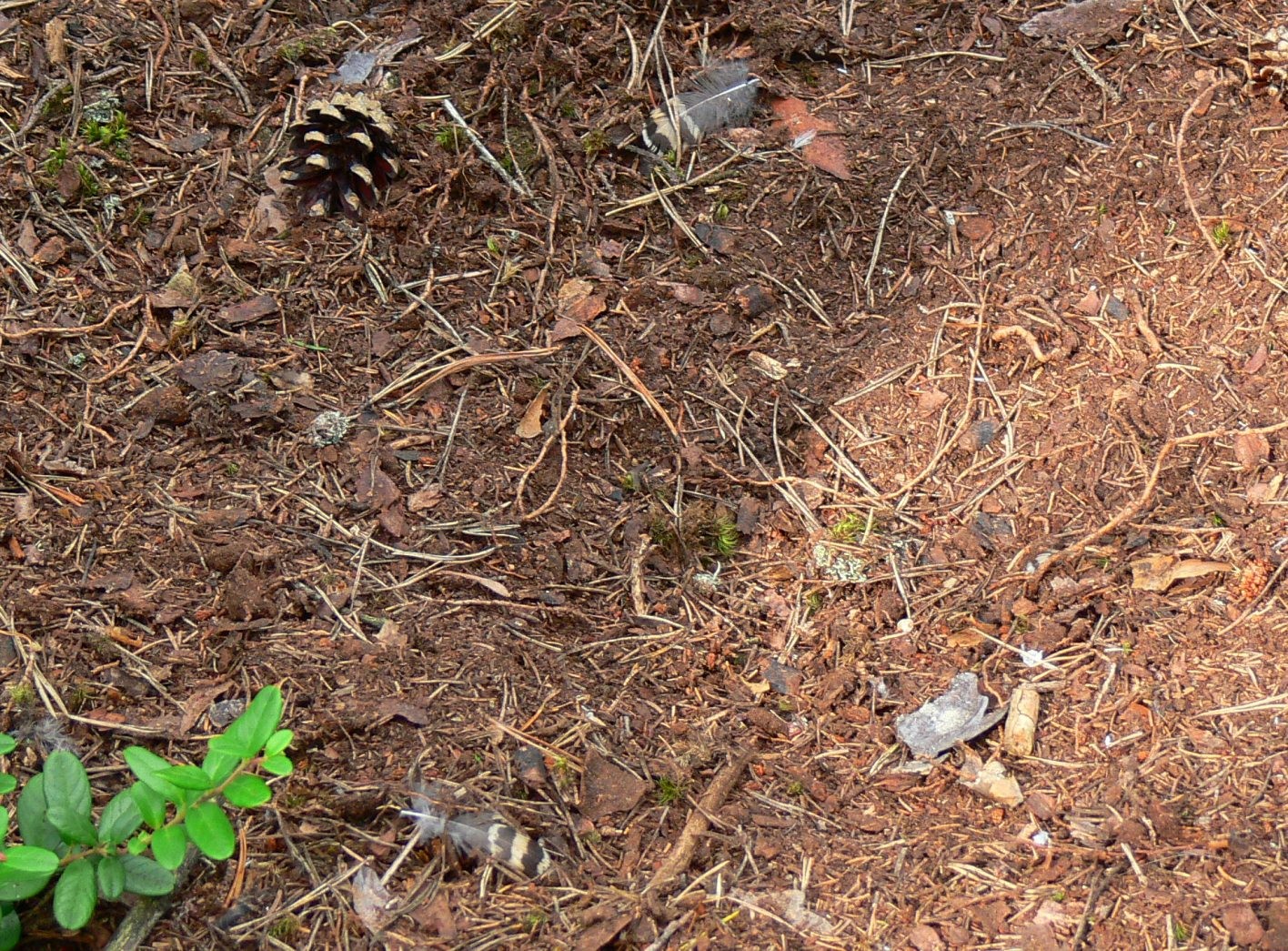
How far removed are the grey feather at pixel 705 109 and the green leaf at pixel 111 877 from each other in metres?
2.11

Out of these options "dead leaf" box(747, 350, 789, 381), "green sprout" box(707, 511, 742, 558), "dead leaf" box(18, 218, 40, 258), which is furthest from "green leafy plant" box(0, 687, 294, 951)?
"dead leaf" box(747, 350, 789, 381)

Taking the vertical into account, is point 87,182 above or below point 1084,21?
below

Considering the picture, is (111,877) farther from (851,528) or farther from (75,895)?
(851,528)

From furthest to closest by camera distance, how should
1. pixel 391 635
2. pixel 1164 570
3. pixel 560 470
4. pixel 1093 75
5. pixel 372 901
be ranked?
pixel 1093 75
pixel 560 470
pixel 1164 570
pixel 391 635
pixel 372 901

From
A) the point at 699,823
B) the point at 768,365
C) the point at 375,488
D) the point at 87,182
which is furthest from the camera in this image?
the point at 768,365

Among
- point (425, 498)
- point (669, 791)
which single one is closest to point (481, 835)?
point (669, 791)

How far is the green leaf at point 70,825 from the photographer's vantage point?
1484 millimetres

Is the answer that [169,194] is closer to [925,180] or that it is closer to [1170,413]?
[925,180]

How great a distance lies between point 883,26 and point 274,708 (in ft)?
8.34

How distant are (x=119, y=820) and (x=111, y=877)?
3.2 inches

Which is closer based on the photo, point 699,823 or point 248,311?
point 699,823

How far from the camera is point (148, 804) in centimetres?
148

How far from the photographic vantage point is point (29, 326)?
2.26 metres

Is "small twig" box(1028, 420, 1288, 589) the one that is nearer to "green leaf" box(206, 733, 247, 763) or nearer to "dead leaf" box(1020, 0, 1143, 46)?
"dead leaf" box(1020, 0, 1143, 46)
